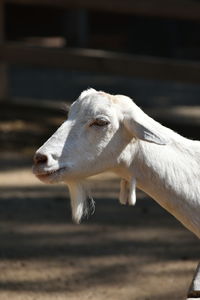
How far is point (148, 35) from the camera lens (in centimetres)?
1639

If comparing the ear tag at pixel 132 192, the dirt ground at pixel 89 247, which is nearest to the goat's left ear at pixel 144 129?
the ear tag at pixel 132 192

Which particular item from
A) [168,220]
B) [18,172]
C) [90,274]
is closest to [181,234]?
[168,220]

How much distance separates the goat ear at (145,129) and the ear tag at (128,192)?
0.73 ft

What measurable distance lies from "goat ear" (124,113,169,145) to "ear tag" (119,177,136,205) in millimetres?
224

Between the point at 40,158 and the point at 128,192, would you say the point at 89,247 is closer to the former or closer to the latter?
the point at 128,192

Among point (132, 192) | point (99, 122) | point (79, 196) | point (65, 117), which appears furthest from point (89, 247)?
point (65, 117)

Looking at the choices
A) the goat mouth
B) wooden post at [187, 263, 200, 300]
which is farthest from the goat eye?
wooden post at [187, 263, 200, 300]

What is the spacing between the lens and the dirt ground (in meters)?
5.93

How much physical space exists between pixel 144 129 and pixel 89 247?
345 centimetres

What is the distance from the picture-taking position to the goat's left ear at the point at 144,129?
3.46m

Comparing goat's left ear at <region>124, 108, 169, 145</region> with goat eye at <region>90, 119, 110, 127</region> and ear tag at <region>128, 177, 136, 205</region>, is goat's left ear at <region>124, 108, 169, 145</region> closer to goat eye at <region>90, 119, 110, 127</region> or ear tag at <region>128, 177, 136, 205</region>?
goat eye at <region>90, 119, 110, 127</region>

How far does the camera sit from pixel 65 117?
10961 mm

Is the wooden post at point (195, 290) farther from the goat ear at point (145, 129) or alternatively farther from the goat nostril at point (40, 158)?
the goat nostril at point (40, 158)

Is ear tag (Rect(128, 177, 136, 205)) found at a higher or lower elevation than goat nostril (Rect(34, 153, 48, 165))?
lower
